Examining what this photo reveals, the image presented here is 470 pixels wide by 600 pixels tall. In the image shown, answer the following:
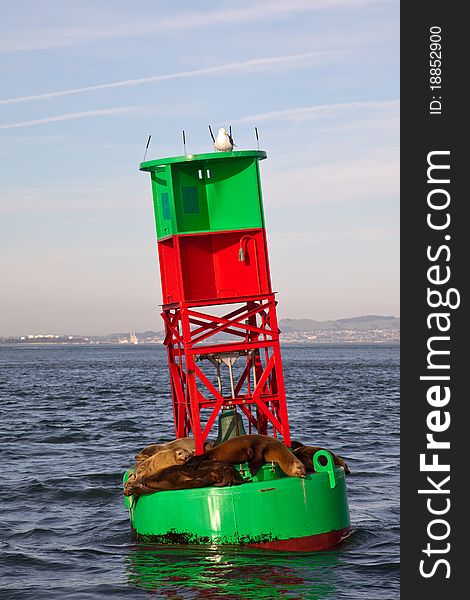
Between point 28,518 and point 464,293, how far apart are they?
1540cm

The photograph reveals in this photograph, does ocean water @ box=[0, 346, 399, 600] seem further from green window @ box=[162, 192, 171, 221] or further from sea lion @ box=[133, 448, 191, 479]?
green window @ box=[162, 192, 171, 221]

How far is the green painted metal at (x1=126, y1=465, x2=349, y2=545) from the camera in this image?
2241cm

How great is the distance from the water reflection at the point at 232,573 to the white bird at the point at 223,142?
8.67m

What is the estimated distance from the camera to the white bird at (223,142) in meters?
25.0

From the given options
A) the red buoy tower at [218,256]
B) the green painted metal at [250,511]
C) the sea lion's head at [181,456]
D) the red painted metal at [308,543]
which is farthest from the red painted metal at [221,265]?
the red painted metal at [308,543]

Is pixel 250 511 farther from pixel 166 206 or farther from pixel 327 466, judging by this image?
pixel 166 206

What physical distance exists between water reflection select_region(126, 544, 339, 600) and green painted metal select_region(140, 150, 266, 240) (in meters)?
7.06

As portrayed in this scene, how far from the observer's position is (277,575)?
2172 centimetres

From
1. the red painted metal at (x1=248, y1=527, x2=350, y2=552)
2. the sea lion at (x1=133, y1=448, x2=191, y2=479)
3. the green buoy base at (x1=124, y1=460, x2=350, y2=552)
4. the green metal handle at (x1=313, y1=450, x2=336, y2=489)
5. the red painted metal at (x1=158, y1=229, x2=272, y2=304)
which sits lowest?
the red painted metal at (x1=248, y1=527, x2=350, y2=552)

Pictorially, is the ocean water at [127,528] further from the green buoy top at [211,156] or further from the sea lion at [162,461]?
the green buoy top at [211,156]

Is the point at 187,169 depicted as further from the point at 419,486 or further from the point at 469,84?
the point at 419,486

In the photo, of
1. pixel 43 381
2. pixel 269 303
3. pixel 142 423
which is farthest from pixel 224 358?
pixel 43 381

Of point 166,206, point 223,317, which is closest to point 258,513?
point 223,317

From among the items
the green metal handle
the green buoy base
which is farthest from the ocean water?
the green metal handle
